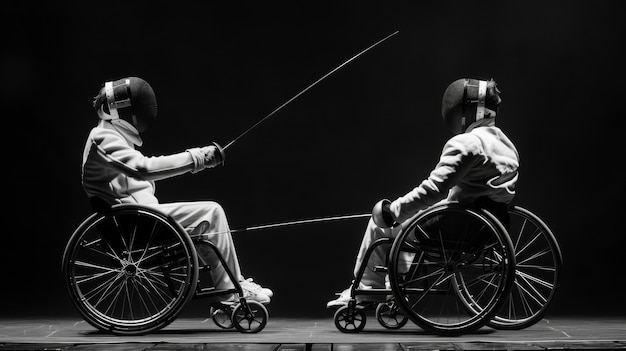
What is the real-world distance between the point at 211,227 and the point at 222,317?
0.39 metres

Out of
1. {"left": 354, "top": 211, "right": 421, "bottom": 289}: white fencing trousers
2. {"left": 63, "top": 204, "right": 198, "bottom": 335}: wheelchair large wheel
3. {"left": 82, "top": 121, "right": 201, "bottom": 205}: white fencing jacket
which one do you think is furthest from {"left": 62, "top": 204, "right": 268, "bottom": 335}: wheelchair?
{"left": 354, "top": 211, "right": 421, "bottom": 289}: white fencing trousers

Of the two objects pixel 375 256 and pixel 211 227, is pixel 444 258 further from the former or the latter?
pixel 211 227

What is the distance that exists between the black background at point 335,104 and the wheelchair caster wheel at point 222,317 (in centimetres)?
84

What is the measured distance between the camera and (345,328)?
3475mm

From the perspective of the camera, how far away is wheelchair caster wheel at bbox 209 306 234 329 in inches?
138

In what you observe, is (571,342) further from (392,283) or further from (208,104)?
(208,104)

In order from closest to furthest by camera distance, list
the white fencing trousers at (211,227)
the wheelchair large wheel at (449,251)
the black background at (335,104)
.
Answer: the wheelchair large wheel at (449,251) → the white fencing trousers at (211,227) → the black background at (335,104)

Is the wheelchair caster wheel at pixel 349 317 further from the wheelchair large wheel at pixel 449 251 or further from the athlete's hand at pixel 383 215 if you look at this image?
the athlete's hand at pixel 383 215

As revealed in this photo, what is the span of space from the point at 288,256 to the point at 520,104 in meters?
1.36

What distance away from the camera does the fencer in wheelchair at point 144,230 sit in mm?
3309

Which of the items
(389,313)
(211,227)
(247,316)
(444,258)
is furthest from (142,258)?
(444,258)

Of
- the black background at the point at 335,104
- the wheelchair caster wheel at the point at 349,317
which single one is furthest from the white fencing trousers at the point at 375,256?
the black background at the point at 335,104

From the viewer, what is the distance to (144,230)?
3342mm

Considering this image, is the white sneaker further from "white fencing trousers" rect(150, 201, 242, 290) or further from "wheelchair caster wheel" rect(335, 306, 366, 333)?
"wheelchair caster wheel" rect(335, 306, 366, 333)
